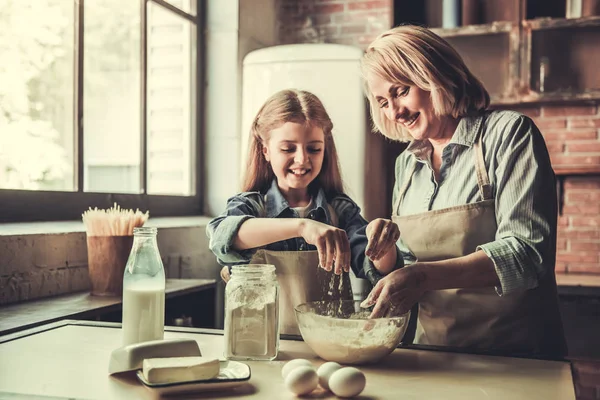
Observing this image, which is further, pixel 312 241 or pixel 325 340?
pixel 312 241

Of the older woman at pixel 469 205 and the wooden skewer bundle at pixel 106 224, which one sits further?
the wooden skewer bundle at pixel 106 224

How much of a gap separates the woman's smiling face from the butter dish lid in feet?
2.63

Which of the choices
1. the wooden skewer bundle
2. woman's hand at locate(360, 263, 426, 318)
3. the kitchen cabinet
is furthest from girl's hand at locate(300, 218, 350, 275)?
the kitchen cabinet

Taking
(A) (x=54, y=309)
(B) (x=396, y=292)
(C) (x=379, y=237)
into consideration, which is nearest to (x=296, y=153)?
(C) (x=379, y=237)

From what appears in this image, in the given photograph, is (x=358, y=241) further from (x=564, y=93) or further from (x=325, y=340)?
(x=564, y=93)

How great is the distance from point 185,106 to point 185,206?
20.0 inches

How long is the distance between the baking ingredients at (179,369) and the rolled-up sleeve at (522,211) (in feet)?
2.06

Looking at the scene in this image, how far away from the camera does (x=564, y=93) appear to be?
3100 mm

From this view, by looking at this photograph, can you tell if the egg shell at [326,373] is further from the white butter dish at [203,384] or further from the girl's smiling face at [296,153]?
the girl's smiling face at [296,153]

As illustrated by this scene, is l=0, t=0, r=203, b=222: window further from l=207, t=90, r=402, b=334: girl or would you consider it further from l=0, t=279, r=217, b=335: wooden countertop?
l=207, t=90, r=402, b=334: girl

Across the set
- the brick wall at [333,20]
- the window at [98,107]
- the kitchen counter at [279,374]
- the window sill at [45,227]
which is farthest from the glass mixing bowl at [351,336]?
the brick wall at [333,20]

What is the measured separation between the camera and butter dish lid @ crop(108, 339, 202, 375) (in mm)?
978

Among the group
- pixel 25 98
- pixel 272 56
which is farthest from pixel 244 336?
pixel 272 56

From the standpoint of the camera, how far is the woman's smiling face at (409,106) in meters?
1.52
